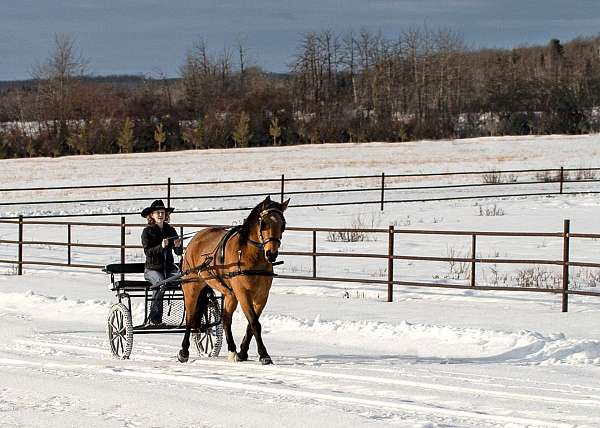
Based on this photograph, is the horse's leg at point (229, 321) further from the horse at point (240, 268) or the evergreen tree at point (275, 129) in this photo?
the evergreen tree at point (275, 129)

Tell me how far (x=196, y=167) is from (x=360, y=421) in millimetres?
55370

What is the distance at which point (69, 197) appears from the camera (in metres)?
46.6

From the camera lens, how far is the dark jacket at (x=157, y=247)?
12.0 m

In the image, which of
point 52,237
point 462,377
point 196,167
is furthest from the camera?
point 196,167

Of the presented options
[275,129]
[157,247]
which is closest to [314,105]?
[275,129]

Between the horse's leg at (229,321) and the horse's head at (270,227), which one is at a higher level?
the horse's head at (270,227)

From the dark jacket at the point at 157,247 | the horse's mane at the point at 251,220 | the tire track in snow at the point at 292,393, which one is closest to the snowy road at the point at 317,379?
the tire track in snow at the point at 292,393

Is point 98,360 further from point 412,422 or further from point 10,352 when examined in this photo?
point 412,422

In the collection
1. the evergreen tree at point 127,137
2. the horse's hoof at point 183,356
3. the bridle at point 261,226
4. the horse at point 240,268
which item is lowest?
the horse's hoof at point 183,356

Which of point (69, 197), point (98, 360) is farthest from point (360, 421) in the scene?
point (69, 197)

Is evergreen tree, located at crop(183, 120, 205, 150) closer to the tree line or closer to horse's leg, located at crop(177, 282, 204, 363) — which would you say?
the tree line

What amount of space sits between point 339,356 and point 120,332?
2498 mm

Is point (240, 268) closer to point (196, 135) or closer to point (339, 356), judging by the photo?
point (339, 356)

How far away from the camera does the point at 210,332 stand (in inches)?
468
